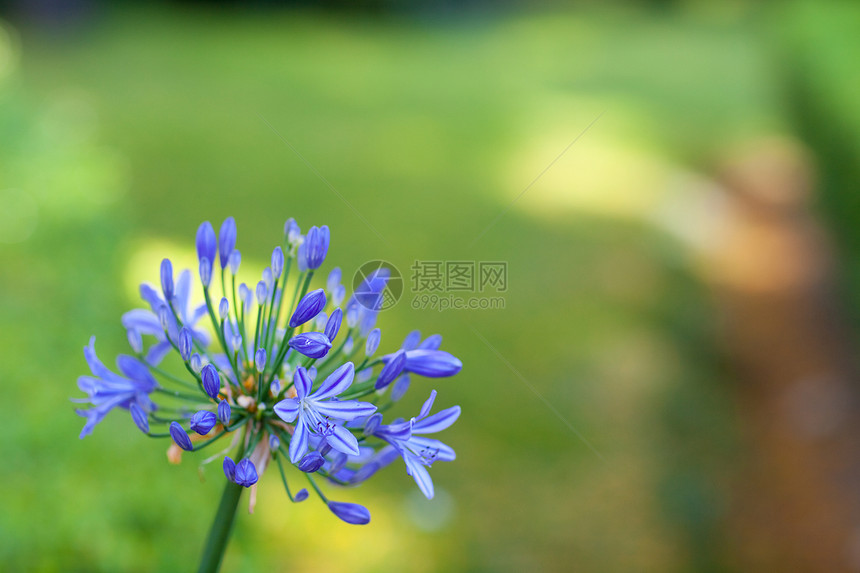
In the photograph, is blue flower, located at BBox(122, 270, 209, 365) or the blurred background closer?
blue flower, located at BBox(122, 270, 209, 365)

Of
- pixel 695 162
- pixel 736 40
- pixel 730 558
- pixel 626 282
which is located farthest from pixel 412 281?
pixel 736 40

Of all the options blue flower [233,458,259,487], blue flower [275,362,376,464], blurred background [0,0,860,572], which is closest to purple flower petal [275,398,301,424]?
blue flower [275,362,376,464]

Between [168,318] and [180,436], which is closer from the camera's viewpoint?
[180,436]

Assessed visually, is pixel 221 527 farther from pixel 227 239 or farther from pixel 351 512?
pixel 227 239

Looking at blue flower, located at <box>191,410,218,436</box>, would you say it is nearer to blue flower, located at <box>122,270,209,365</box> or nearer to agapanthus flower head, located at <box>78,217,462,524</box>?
agapanthus flower head, located at <box>78,217,462,524</box>

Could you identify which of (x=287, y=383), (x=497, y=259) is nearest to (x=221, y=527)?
(x=287, y=383)
